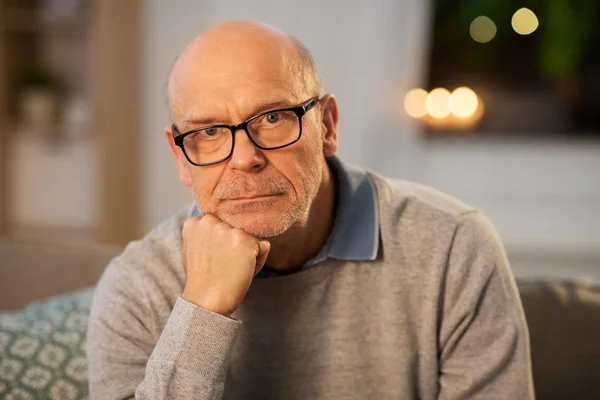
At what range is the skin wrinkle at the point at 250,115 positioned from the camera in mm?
1107

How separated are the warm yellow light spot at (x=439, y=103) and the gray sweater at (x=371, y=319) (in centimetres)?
249

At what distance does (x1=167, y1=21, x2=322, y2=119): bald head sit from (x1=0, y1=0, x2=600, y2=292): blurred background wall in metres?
2.34

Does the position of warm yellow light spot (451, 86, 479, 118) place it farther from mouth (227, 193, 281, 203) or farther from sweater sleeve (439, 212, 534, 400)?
mouth (227, 193, 281, 203)

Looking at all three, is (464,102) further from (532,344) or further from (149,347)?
(149,347)

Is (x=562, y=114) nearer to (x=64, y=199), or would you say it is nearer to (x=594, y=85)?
(x=594, y=85)

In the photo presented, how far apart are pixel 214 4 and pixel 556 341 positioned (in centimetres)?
279

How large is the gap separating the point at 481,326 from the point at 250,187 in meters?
0.44

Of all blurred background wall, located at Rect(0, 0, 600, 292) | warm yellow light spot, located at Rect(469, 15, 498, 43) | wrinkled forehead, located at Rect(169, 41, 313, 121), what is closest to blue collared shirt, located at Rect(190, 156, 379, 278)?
wrinkled forehead, located at Rect(169, 41, 313, 121)

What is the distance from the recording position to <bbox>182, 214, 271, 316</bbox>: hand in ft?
3.51

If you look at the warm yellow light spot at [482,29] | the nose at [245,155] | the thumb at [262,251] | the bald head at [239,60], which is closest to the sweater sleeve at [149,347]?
the thumb at [262,251]

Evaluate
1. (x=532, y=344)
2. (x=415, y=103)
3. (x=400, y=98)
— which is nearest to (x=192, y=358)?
(x=532, y=344)

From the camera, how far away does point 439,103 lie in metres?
3.68

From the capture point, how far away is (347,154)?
354 centimetres

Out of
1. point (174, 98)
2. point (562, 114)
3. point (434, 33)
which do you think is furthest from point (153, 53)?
point (174, 98)
